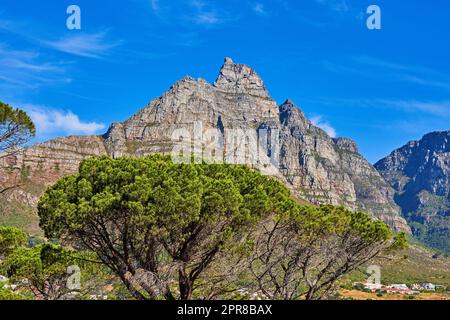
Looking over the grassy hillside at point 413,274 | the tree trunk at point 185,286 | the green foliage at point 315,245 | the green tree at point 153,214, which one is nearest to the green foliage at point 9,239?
the green tree at point 153,214

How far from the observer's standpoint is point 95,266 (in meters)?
24.1

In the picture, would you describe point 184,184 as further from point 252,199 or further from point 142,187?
point 252,199

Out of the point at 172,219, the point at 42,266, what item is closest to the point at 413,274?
the point at 42,266

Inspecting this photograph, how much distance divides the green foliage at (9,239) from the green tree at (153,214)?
5.84m

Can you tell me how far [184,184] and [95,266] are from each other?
11676 millimetres

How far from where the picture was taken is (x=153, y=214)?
46.2 feet

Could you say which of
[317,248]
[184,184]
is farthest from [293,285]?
[184,184]

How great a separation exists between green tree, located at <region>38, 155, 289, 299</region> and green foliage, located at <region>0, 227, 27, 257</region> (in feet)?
19.1

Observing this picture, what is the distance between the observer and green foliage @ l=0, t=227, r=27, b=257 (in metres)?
20.1

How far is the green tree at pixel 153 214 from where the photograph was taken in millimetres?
14211

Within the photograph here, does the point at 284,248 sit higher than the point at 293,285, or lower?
higher

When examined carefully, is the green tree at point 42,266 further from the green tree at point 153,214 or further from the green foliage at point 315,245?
the green foliage at point 315,245
